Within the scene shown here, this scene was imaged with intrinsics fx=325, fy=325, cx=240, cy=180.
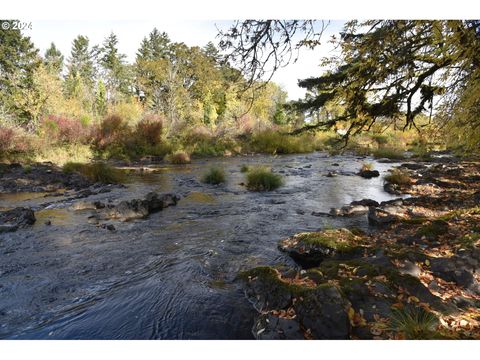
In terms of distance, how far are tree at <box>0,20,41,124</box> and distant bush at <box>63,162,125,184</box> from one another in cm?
1417

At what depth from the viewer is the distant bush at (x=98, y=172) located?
1148cm

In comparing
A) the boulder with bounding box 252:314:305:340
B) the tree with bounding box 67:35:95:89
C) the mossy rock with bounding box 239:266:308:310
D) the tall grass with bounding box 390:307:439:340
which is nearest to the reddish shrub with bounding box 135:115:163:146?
the mossy rock with bounding box 239:266:308:310

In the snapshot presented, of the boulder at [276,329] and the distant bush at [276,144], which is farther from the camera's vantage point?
the distant bush at [276,144]

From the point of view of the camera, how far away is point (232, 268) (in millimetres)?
4383

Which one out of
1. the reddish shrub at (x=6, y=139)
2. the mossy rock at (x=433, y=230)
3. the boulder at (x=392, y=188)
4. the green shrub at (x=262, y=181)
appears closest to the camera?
the mossy rock at (x=433, y=230)

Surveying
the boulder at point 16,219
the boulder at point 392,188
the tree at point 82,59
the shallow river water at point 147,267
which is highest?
the tree at point 82,59

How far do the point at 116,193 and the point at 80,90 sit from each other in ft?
114

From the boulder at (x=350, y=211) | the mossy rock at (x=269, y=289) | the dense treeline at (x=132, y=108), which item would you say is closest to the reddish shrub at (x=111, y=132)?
the dense treeline at (x=132, y=108)

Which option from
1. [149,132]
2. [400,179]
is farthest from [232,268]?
[149,132]

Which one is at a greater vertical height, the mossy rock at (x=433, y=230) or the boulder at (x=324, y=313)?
the boulder at (x=324, y=313)

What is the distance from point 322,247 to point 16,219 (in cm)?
585

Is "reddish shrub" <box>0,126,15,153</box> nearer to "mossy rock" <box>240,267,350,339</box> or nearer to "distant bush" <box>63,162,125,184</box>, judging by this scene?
"distant bush" <box>63,162,125,184</box>

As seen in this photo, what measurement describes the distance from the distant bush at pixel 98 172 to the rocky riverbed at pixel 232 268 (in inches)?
114

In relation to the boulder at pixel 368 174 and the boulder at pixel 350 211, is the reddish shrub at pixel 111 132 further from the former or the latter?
the boulder at pixel 350 211
